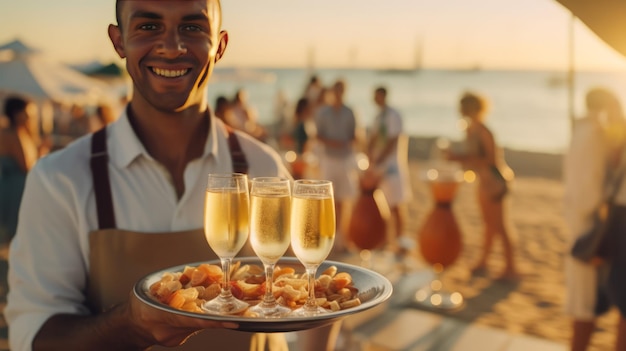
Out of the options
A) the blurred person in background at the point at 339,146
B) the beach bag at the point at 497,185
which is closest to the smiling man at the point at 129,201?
the beach bag at the point at 497,185

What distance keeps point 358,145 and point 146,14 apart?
22.9 ft

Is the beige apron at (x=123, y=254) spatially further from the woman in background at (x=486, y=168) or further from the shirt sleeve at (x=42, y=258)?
the woman in background at (x=486, y=168)

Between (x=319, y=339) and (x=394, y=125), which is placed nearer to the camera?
(x=319, y=339)

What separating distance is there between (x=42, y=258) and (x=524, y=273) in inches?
261

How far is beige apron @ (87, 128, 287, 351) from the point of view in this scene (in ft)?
5.29

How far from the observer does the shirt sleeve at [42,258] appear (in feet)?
5.25

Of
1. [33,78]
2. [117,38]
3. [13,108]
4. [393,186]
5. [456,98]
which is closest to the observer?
[117,38]

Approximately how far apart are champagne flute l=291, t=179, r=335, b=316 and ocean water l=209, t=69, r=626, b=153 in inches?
535

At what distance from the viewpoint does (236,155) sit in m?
1.88

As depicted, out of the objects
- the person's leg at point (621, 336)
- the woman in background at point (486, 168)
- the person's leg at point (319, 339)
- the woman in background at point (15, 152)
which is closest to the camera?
the person's leg at point (319, 339)

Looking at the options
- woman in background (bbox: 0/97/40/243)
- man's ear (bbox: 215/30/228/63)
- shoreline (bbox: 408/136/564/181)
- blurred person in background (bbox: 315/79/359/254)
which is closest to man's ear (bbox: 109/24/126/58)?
man's ear (bbox: 215/30/228/63)

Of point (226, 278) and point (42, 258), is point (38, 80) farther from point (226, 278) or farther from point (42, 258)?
point (226, 278)

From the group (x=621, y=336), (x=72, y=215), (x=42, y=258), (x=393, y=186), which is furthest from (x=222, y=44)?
(x=393, y=186)

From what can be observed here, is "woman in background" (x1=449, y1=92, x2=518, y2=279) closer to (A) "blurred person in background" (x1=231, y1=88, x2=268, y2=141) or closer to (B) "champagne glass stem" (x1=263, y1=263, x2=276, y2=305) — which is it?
(A) "blurred person in background" (x1=231, y1=88, x2=268, y2=141)
